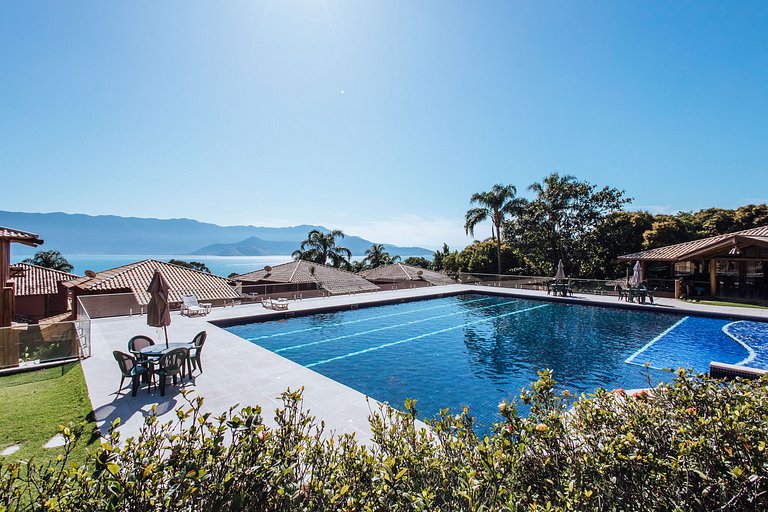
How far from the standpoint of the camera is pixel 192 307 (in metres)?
15.0

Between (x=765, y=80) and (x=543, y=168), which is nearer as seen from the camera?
(x=765, y=80)

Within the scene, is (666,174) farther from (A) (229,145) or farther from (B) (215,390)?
(B) (215,390)

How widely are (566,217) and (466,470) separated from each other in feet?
113

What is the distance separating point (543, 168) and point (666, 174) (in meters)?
10.6

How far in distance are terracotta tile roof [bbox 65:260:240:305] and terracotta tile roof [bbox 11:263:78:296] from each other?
6.59 m

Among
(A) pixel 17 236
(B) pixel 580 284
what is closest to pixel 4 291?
(A) pixel 17 236

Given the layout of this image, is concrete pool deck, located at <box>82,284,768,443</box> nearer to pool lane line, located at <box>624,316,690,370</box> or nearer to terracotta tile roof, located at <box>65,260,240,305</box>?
terracotta tile roof, located at <box>65,260,240,305</box>

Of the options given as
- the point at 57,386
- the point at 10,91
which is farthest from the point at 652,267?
the point at 10,91

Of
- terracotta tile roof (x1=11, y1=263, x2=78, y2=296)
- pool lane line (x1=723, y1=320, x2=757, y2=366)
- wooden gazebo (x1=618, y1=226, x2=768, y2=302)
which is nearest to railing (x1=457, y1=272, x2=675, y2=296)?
wooden gazebo (x1=618, y1=226, x2=768, y2=302)

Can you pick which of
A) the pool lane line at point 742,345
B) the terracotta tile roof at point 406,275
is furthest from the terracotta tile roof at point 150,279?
the pool lane line at point 742,345

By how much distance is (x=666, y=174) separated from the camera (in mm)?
31312

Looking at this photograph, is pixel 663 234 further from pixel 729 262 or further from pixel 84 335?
pixel 84 335

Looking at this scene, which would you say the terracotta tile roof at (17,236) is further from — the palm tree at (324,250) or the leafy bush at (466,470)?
the palm tree at (324,250)

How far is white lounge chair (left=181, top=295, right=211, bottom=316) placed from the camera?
49.3 feet
